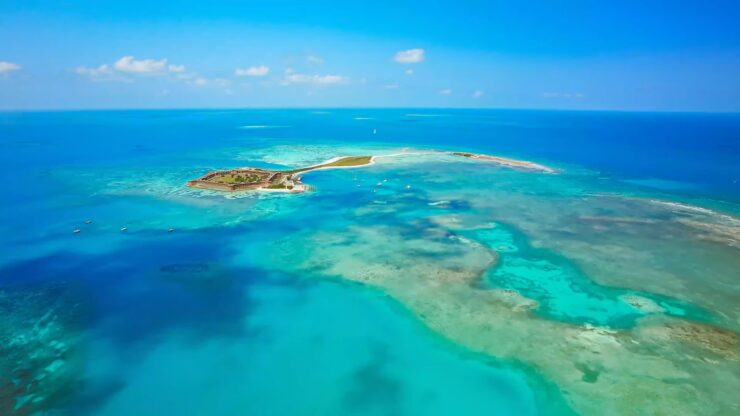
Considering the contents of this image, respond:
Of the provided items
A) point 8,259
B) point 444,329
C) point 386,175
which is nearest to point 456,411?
point 444,329

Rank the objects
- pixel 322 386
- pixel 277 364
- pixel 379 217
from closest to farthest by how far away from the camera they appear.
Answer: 1. pixel 322 386
2. pixel 277 364
3. pixel 379 217

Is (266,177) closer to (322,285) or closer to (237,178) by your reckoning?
(237,178)

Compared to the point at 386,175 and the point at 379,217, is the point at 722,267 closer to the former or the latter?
the point at 379,217

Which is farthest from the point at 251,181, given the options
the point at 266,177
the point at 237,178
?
the point at 266,177

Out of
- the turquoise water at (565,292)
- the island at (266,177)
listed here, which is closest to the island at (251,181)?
the island at (266,177)

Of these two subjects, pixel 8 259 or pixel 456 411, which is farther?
pixel 8 259

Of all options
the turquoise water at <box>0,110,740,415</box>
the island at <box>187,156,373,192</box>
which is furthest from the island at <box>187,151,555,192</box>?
the turquoise water at <box>0,110,740,415</box>

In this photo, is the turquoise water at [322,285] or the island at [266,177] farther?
the island at [266,177]

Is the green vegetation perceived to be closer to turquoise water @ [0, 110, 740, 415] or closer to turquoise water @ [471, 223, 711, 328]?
turquoise water @ [0, 110, 740, 415]

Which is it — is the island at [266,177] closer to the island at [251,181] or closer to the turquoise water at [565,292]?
the island at [251,181]
